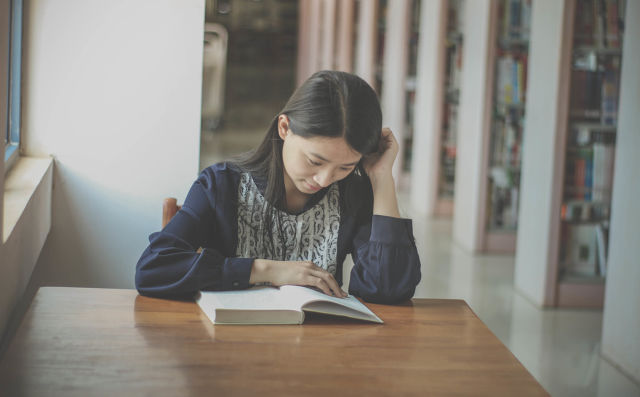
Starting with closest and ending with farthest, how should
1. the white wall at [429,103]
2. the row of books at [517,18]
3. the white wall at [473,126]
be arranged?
the white wall at [473,126]
the row of books at [517,18]
the white wall at [429,103]

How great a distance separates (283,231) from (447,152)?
4.83 meters

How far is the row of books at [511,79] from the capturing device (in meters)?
4.88

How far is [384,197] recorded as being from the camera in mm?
1677

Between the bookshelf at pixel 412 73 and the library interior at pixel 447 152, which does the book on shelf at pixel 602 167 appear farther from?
the bookshelf at pixel 412 73

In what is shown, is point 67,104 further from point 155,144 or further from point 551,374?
point 551,374

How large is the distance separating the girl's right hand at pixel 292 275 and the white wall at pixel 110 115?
64cm

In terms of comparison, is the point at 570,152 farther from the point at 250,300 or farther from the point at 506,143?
the point at 250,300

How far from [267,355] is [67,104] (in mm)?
1124

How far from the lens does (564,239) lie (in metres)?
3.85

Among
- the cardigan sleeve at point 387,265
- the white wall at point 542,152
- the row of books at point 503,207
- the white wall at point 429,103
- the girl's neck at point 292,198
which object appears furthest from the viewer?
the white wall at point 429,103

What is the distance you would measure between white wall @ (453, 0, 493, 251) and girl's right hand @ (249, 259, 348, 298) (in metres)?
3.65

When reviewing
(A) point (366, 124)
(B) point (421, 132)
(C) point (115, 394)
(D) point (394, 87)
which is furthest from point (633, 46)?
(D) point (394, 87)

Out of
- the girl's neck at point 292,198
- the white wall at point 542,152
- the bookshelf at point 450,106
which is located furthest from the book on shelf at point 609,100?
the girl's neck at point 292,198

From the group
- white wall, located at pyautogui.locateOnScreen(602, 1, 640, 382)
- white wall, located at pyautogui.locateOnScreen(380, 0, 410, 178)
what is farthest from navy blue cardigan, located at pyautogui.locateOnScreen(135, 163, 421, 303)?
white wall, located at pyautogui.locateOnScreen(380, 0, 410, 178)
